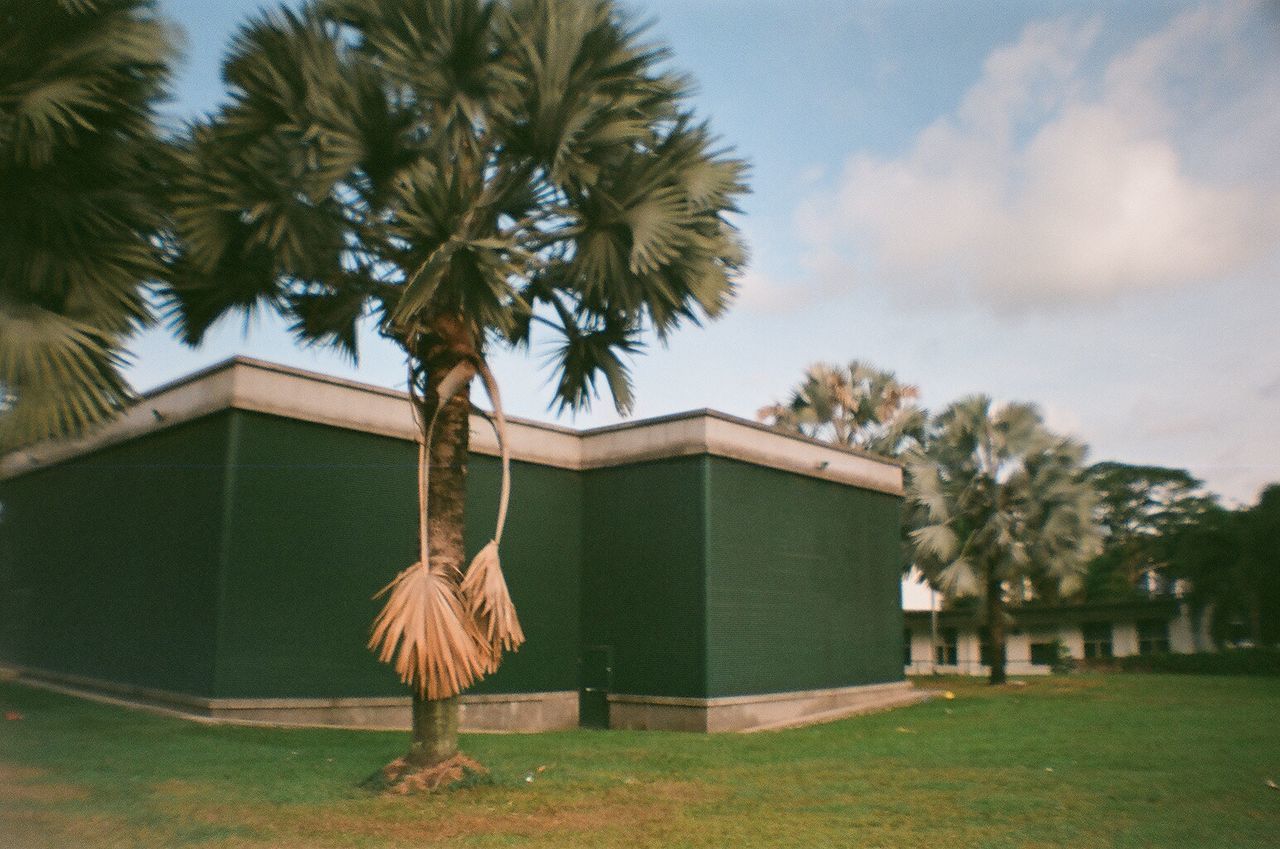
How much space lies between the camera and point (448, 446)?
965 cm

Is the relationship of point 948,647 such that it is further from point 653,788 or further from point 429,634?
point 429,634

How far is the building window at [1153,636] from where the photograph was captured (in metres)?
36.2

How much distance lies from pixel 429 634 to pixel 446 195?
3.64m

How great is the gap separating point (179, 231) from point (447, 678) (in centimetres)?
453

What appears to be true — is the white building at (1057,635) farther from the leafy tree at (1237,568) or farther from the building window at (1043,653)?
the leafy tree at (1237,568)

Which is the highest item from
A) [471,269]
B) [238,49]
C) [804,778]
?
[238,49]

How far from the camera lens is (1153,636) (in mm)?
36469

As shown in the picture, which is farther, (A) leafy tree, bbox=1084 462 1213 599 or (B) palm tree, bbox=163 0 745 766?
(A) leafy tree, bbox=1084 462 1213 599

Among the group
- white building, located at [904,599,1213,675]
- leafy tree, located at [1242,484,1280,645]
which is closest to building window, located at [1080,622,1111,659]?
white building, located at [904,599,1213,675]

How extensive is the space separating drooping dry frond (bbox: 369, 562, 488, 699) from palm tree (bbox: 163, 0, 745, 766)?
18 mm

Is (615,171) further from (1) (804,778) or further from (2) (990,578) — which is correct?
(2) (990,578)

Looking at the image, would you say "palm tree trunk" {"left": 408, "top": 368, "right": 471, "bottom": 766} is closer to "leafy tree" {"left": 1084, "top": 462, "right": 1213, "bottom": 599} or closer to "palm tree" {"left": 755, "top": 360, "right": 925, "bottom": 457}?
"palm tree" {"left": 755, "top": 360, "right": 925, "bottom": 457}

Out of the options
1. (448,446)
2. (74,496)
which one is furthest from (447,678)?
(74,496)

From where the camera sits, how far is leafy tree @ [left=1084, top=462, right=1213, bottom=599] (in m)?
48.6
